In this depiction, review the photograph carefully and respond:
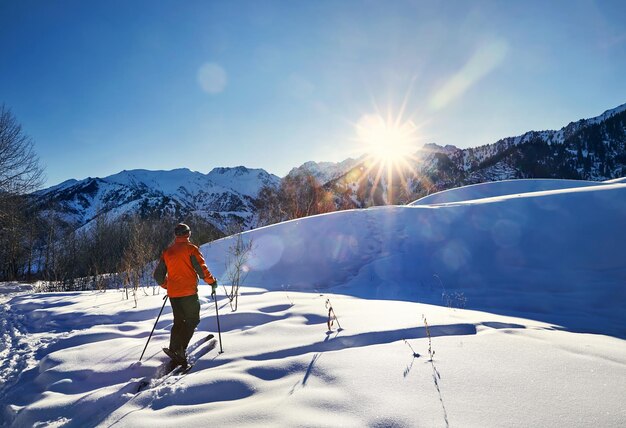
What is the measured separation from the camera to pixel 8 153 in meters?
16.8

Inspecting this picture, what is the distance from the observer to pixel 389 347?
360 cm

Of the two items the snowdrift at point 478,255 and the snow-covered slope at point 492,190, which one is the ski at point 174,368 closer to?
the snowdrift at point 478,255

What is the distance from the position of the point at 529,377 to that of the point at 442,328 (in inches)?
60.0

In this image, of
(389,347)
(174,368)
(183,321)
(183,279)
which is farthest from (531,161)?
(174,368)

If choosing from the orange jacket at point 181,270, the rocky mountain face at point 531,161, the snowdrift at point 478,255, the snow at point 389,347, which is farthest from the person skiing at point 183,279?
the rocky mountain face at point 531,161

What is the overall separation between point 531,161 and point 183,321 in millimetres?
142229

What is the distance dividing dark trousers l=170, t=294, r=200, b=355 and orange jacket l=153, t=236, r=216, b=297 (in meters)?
0.10

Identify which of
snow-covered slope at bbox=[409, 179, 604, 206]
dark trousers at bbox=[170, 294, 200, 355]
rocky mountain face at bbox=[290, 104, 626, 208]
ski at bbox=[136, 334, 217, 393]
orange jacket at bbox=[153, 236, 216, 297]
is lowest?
ski at bbox=[136, 334, 217, 393]

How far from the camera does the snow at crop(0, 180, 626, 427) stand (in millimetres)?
2451

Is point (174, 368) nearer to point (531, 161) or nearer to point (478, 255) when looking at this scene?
point (478, 255)

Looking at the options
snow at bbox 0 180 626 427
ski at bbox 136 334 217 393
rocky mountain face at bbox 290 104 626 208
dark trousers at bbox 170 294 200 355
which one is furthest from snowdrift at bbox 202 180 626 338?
rocky mountain face at bbox 290 104 626 208

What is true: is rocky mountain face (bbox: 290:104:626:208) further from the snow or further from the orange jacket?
the orange jacket

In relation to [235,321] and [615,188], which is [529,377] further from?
[615,188]

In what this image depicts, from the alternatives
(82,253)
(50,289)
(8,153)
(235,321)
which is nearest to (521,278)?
(235,321)
